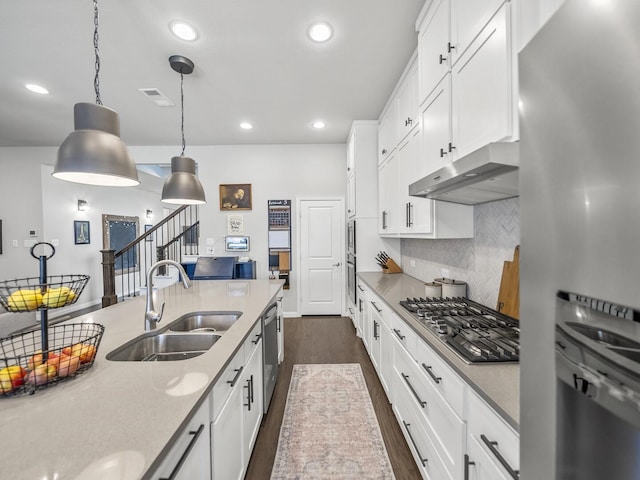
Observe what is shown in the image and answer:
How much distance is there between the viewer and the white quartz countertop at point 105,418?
59cm

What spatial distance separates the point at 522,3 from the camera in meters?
1.07

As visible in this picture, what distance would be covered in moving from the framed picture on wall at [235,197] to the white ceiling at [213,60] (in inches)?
41.1

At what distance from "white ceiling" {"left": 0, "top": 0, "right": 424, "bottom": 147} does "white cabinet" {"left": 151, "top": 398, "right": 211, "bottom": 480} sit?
238 cm

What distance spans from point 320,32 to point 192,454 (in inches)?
103

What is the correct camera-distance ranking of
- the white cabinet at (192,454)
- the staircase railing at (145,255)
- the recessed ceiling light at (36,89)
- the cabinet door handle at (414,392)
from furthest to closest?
the staircase railing at (145,255) → the recessed ceiling light at (36,89) → the cabinet door handle at (414,392) → the white cabinet at (192,454)

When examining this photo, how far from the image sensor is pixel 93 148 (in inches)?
49.1

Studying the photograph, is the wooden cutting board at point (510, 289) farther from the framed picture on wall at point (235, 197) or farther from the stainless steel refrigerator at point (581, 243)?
the framed picture on wall at point (235, 197)

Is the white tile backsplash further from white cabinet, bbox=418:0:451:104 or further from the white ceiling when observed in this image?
the white ceiling

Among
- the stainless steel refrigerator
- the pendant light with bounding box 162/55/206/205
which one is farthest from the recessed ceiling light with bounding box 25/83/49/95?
the stainless steel refrigerator

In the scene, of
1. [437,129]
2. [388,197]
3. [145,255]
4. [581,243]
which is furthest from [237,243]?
[581,243]

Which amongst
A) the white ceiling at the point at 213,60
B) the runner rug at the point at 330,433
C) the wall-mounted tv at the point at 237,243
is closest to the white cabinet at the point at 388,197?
the white ceiling at the point at 213,60

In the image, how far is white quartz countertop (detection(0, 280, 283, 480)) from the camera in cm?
59

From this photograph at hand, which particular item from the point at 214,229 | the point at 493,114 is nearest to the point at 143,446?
the point at 493,114

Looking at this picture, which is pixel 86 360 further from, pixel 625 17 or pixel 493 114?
pixel 493 114
